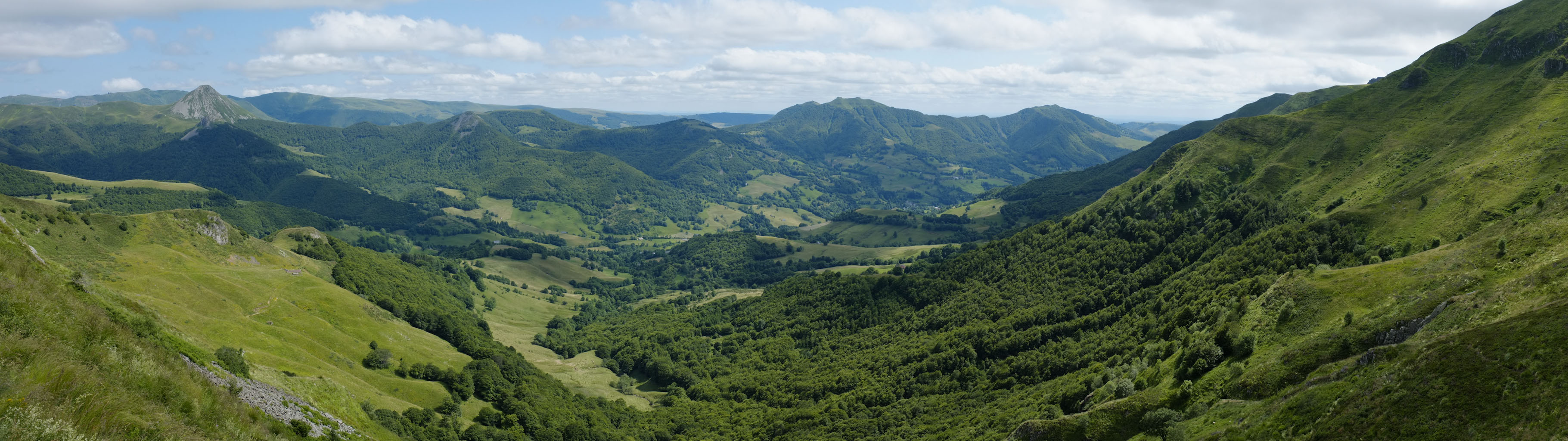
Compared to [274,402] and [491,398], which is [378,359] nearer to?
[491,398]

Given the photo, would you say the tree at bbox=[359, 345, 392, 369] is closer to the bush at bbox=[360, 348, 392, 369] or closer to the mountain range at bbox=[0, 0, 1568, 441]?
the bush at bbox=[360, 348, 392, 369]

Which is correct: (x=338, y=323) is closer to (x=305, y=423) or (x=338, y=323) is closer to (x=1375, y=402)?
(x=305, y=423)

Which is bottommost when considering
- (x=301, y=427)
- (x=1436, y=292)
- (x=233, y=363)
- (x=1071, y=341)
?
(x=1071, y=341)

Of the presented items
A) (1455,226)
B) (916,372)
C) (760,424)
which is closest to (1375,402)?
(1455,226)

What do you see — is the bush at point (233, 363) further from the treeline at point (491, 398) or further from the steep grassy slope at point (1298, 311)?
the steep grassy slope at point (1298, 311)

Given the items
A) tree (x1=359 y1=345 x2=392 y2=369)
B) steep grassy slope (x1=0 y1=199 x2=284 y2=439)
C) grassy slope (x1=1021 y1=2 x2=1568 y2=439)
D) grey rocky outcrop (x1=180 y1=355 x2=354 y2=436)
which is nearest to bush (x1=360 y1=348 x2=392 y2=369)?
tree (x1=359 y1=345 x2=392 y2=369)

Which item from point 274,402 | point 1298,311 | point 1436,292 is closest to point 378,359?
point 274,402
